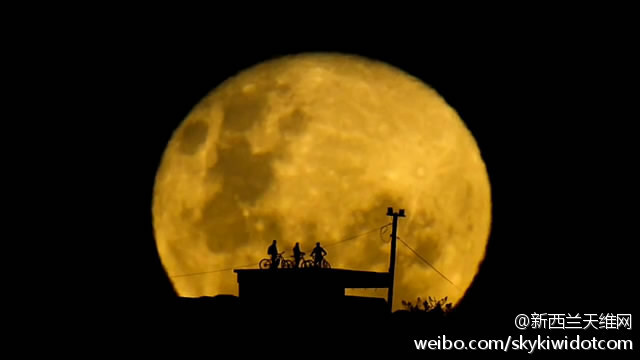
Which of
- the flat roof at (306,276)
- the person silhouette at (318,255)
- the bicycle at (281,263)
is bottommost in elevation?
the flat roof at (306,276)

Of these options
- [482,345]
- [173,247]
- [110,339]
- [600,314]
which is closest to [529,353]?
[482,345]

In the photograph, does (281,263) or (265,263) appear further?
(265,263)

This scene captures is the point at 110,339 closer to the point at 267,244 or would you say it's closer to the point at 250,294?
the point at 250,294

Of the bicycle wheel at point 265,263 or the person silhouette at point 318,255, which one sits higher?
the person silhouette at point 318,255

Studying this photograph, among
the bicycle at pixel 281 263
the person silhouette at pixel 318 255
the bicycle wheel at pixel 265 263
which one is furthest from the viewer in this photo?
the bicycle wheel at pixel 265 263

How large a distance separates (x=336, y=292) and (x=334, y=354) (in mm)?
4285

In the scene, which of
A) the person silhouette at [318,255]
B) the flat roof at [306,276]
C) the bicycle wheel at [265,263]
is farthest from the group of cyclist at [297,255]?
the flat roof at [306,276]

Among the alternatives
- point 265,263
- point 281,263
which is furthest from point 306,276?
point 265,263

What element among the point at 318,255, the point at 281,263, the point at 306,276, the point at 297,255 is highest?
the point at 318,255

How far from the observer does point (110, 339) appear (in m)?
36.3

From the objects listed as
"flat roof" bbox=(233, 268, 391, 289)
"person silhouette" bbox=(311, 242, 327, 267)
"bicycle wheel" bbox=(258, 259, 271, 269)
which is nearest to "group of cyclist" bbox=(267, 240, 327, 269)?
"person silhouette" bbox=(311, 242, 327, 267)

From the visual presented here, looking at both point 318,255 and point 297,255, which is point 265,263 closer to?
point 297,255

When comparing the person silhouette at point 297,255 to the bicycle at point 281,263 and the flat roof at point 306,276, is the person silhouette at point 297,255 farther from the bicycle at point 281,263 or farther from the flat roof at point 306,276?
the flat roof at point 306,276

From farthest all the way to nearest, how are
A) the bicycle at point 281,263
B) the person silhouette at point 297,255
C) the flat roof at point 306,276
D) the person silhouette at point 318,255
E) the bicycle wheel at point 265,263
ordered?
the bicycle wheel at point 265,263 < the person silhouette at point 318,255 < the bicycle at point 281,263 < the person silhouette at point 297,255 < the flat roof at point 306,276
